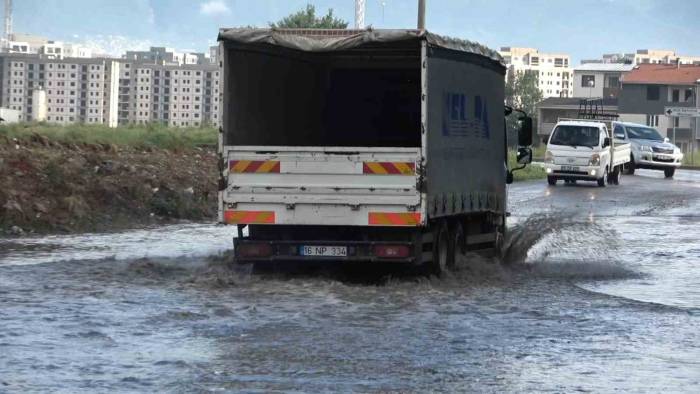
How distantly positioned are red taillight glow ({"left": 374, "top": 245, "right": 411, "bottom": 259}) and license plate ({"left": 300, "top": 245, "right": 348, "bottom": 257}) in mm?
342

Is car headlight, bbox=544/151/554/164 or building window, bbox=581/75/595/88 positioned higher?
building window, bbox=581/75/595/88

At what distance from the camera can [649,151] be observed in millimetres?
53062

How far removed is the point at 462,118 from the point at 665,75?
12208 centimetres

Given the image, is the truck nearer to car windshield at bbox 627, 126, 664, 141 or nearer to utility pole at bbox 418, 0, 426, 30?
utility pole at bbox 418, 0, 426, 30

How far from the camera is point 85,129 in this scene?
34688 mm

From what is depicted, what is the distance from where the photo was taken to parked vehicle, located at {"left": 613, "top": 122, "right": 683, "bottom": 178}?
52.7m

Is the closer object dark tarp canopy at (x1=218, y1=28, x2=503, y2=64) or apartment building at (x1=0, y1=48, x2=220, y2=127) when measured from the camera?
dark tarp canopy at (x1=218, y1=28, x2=503, y2=64)

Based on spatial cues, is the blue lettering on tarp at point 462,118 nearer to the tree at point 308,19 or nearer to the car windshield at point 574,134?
the car windshield at point 574,134

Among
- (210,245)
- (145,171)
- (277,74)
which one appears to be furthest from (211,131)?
(277,74)

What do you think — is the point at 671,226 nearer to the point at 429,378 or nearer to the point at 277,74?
the point at 277,74

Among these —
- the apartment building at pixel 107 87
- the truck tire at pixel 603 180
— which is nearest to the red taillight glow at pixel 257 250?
the truck tire at pixel 603 180

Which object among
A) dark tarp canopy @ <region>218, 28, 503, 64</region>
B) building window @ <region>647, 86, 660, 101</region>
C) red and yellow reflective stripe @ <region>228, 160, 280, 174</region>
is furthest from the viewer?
building window @ <region>647, 86, 660, 101</region>

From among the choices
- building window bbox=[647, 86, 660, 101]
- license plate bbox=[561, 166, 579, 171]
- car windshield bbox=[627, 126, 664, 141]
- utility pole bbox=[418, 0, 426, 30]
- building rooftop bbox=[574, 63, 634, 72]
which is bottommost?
license plate bbox=[561, 166, 579, 171]

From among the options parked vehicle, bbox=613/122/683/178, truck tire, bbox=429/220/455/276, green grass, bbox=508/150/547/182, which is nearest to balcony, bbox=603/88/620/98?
parked vehicle, bbox=613/122/683/178
